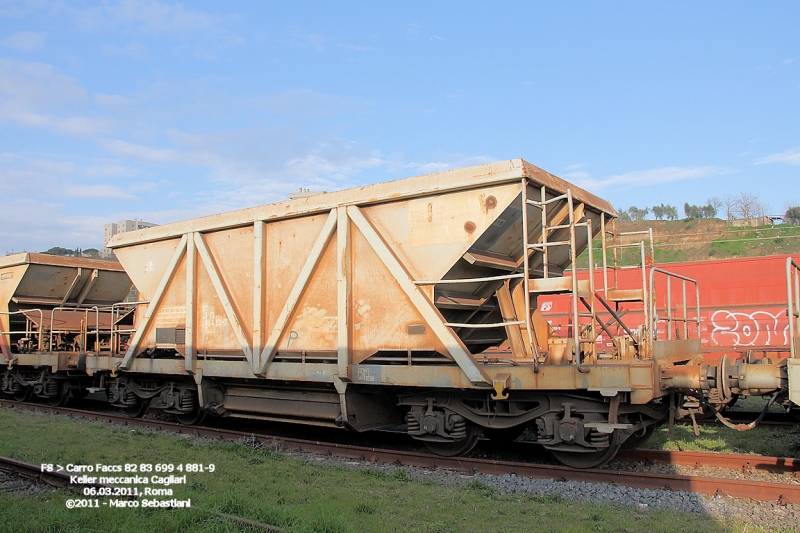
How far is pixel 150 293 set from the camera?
38.2 feet

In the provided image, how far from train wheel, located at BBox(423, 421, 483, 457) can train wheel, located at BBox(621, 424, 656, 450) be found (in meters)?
2.07

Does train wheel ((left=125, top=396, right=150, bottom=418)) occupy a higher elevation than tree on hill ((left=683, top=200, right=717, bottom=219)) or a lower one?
lower

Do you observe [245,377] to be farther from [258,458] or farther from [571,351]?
[571,351]

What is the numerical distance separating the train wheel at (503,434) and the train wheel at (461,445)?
443 mm

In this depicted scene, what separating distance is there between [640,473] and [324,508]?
365 cm

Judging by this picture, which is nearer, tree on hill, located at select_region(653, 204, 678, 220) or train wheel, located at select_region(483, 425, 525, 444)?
train wheel, located at select_region(483, 425, 525, 444)

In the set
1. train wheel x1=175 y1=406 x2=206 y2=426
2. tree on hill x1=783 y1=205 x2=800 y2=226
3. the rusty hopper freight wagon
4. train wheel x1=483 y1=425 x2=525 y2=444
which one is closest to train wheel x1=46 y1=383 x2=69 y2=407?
the rusty hopper freight wagon

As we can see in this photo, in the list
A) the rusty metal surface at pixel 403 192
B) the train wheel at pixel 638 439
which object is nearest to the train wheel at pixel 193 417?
the rusty metal surface at pixel 403 192

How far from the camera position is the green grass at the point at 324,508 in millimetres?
5109

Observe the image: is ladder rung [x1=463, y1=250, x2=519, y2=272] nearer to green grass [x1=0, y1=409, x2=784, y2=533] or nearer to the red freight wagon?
green grass [x1=0, y1=409, x2=784, y2=533]

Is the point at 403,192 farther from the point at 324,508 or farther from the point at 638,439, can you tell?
the point at 638,439

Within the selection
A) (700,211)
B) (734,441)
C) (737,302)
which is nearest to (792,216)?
(700,211)

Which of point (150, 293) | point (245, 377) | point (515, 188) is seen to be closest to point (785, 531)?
point (515, 188)

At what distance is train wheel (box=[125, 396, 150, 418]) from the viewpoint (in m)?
12.2
